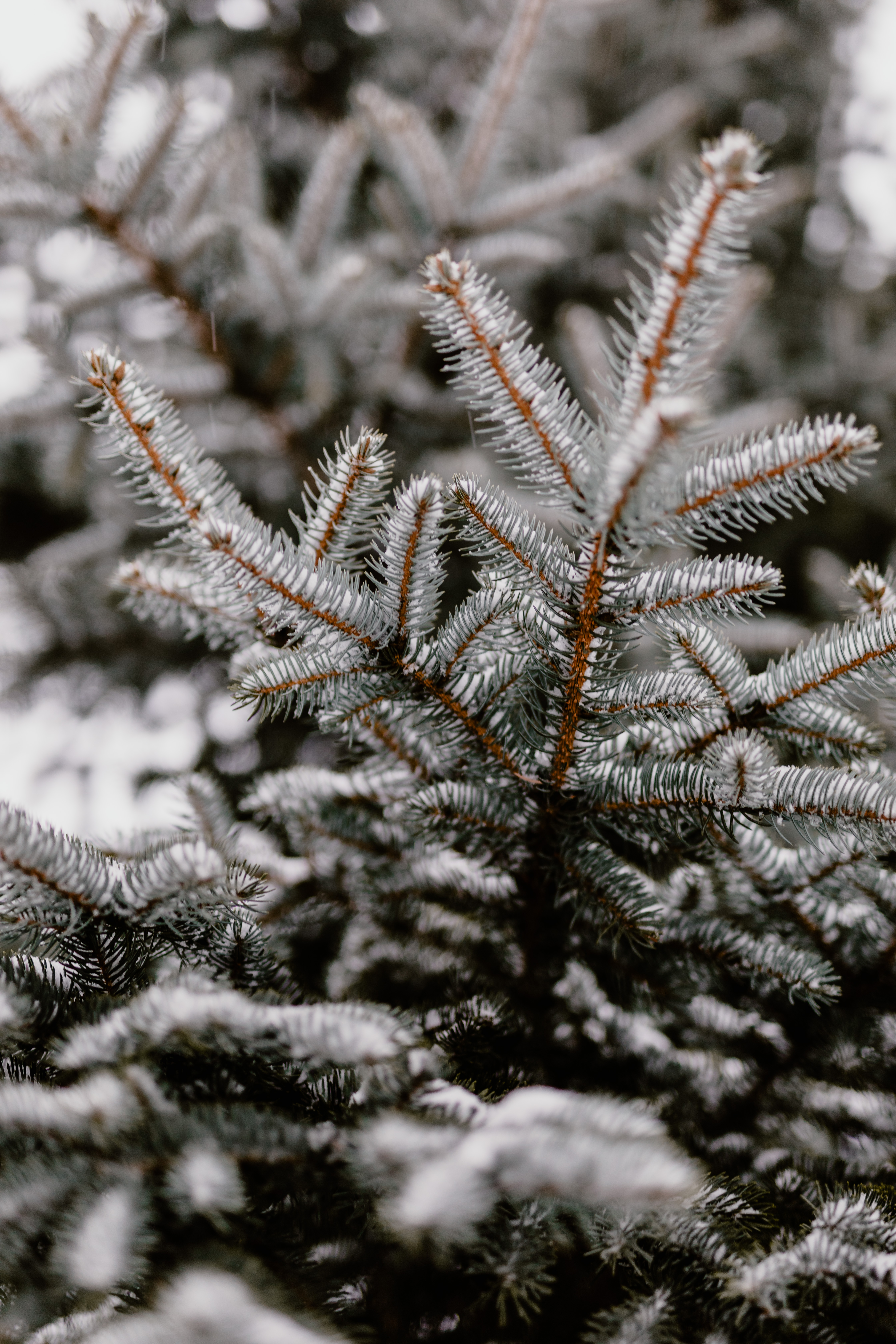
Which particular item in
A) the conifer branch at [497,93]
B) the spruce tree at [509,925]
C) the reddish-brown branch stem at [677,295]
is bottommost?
the spruce tree at [509,925]

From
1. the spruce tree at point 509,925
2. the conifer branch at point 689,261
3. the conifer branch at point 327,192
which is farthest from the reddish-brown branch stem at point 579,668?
the conifer branch at point 327,192

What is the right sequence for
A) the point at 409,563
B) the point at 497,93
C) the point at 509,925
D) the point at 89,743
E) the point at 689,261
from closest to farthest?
the point at 689,261 < the point at 409,563 < the point at 509,925 < the point at 497,93 < the point at 89,743

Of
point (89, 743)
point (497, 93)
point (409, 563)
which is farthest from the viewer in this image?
point (89, 743)

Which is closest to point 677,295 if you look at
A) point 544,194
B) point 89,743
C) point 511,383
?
point 511,383

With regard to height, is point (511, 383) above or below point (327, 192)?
below

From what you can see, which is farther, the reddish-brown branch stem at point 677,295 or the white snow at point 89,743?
the white snow at point 89,743

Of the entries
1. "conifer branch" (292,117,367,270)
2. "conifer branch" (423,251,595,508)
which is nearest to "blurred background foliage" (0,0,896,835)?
"conifer branch" (292,117,367,270)

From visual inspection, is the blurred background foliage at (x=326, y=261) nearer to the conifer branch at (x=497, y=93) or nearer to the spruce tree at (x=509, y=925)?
the conifer branch at (x=497, y=93)

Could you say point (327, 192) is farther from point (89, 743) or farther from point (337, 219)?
point (89, 743)
